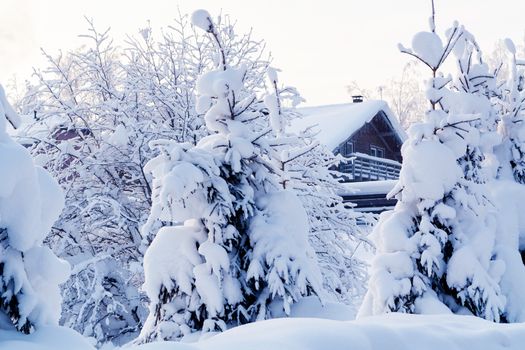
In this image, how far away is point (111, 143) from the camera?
40.1ft

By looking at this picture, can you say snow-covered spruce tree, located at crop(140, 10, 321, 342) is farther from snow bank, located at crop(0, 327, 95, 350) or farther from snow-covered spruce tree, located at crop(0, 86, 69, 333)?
snow bank, located at crop(0, 327, 95, 350)

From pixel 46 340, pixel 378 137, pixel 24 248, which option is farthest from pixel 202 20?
pixel 378 137

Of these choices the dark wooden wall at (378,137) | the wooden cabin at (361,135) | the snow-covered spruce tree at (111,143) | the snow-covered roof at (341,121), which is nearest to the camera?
the snow-covered spruce tree at (111,143)

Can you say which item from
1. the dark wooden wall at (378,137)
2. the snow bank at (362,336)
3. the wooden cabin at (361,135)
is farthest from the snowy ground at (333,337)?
the dark wooden wall at (378,137)

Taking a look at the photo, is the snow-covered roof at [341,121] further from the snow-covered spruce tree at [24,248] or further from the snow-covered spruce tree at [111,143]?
the snow-covered spruce tree at [24,248]

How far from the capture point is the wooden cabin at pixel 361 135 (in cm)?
2714

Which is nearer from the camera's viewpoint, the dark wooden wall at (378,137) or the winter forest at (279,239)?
the winter forest at (279,239)

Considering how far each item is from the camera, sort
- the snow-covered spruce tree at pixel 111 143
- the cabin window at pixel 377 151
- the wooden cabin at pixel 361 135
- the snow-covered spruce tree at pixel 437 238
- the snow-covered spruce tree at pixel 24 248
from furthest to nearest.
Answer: the cabin window at pixel 377 151
the wooden cabin at pixel 361 135
the snow-covered spruce tree at pixel 111 143
the snow-covered spruce tree at pixel 437 238
the snow-covered spruce tree at pixel 24 248

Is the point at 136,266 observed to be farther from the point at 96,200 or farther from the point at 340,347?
the point at 340,347

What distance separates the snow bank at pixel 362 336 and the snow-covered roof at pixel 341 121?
70.9ft

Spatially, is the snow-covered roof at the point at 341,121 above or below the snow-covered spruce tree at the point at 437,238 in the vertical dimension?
above

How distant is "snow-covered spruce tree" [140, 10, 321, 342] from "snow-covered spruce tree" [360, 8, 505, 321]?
3.10 feet

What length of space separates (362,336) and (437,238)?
318cm

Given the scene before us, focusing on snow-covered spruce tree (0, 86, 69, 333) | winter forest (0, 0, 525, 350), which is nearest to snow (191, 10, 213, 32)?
winter forest (0, 0, 525, 350)
